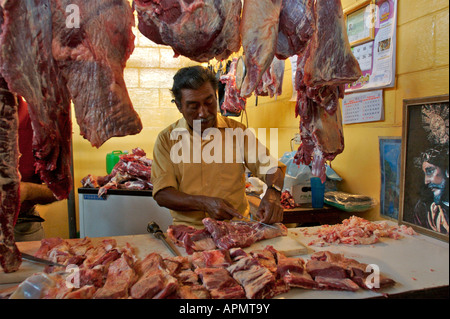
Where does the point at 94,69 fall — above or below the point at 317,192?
above

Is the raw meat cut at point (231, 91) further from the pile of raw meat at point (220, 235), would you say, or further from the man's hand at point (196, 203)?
the pile of raw meat at point (220, 235)

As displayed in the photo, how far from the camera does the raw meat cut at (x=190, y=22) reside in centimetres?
134

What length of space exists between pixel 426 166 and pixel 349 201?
176 cm

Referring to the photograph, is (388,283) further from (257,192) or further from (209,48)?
(257,192)

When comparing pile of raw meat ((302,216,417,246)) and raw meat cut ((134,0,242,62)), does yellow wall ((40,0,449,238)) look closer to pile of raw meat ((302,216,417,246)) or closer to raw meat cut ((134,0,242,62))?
pile of raw meat ((302,216,417,246))

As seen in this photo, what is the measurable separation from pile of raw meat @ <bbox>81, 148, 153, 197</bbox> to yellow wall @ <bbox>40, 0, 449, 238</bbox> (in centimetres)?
116

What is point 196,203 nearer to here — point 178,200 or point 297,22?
point 178,200

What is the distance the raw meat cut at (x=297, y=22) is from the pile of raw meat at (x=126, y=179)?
294cm

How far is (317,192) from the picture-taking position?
292cm

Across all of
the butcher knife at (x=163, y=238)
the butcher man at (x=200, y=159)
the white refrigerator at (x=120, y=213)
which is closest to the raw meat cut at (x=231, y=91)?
the butcher man at (x=200, y=159)

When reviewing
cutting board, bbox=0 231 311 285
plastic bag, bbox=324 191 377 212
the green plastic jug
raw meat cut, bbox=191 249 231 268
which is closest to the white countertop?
cutting board, bbox=0 231 311 285

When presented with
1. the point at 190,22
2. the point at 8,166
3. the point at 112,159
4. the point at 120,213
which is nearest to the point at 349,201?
the point at 190,22

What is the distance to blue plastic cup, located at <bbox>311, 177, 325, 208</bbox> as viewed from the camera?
2.89 metres
